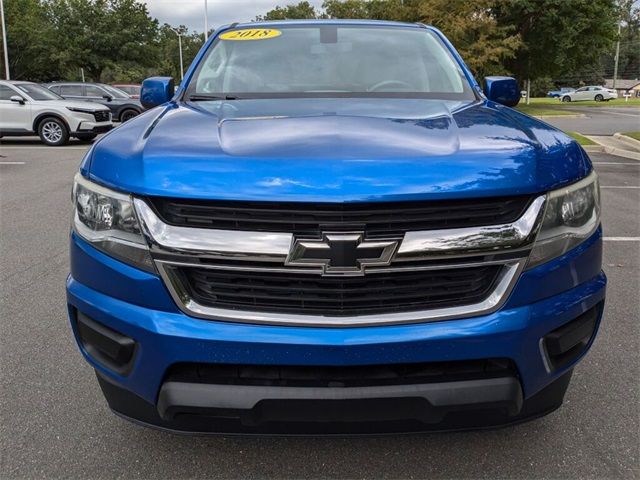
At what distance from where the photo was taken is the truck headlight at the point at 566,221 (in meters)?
1.92

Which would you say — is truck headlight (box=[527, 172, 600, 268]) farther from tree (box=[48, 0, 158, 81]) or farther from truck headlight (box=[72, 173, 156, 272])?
tree (box=[48, 0, 158, 81])

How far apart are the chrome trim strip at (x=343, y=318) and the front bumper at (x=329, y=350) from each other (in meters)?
0.02

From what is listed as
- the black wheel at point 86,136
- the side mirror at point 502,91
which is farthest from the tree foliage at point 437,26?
the side mirror at point 502,91

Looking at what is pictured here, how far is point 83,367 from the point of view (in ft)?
10.3

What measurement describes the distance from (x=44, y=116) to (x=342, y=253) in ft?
49.8

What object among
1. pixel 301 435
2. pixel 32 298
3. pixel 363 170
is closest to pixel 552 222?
pixel 363 170

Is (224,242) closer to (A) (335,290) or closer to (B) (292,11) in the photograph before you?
(A) (335,290)

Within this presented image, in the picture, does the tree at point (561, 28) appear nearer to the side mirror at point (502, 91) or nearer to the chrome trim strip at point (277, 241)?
the side mirror at point (502, 91)

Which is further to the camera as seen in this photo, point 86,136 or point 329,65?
point 86,136

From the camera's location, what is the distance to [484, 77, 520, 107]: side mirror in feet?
11.2

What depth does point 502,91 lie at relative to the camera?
11.2 ft

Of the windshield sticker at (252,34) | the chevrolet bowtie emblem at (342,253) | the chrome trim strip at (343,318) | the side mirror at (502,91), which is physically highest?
the windshield sticker at (252,34)

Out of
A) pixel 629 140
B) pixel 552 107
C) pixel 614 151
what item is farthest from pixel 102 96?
pixel 552 107

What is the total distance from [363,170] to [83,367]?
210 centimetres
